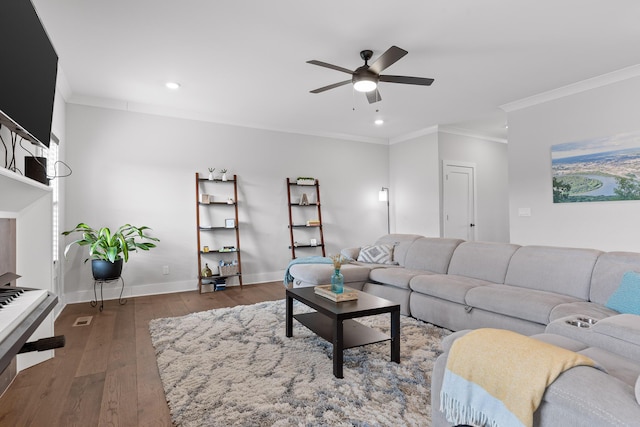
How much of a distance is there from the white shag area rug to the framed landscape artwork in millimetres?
2587

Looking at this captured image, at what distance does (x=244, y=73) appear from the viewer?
372 centimetres

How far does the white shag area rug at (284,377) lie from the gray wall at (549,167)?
7.84 feet

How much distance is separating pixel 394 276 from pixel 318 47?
2.45 meters

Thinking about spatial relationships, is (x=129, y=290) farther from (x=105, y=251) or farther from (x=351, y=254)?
(x=351, y=254)

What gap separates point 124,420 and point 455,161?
5.93 meters

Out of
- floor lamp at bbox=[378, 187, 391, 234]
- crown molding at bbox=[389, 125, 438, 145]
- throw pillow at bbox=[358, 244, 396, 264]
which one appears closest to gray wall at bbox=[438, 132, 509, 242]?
crown molding at bbox=[389, 125, 438, 145]

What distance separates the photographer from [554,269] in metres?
2.90

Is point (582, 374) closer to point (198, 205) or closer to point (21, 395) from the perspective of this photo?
point (21, 395)

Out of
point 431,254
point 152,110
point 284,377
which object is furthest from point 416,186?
point 284,377

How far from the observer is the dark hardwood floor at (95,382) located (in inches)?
74.0

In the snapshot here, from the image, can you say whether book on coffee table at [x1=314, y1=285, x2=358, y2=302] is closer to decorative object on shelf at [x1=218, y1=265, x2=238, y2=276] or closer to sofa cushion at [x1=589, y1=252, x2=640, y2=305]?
sofa cushion at [x1=589, y1=252, x2=640, y2=305]

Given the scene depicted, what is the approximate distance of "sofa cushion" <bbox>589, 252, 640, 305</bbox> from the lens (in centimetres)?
248

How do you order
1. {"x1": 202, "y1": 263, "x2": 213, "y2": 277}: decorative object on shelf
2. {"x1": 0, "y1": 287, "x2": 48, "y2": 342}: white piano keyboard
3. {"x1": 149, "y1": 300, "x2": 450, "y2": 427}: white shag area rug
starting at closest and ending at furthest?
{"x1": 0, "y1": 287, "x2": 48, "y2": 342}: white piano keyboard → {"x1": 149, "y1": 300, "x2": 450, "y2": 427}: white shag area rug → {"x1": 202, "y1": 263, "x2": 213, "y2": 277}: decorative object on shelf

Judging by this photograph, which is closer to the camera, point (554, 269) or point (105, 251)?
point (554, 269)
